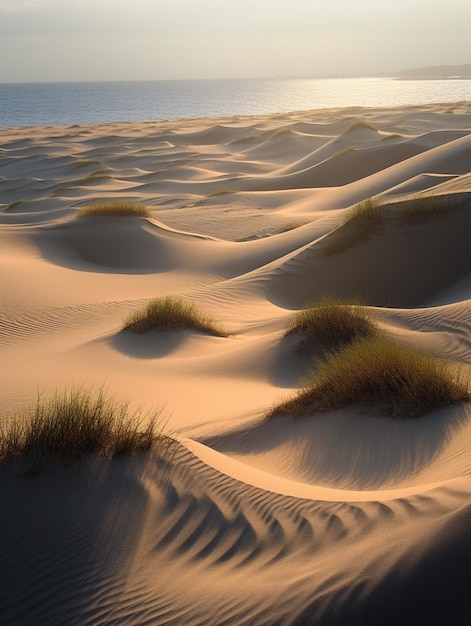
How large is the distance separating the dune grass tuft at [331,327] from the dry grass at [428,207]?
394 centimetres

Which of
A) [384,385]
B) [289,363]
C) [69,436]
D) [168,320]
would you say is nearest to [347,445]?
[384,385]

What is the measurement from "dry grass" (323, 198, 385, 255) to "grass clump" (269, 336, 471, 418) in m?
5.36

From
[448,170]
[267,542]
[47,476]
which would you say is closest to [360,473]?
[267,542]

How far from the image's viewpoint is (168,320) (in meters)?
8.29

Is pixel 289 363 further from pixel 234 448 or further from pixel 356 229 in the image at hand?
pixel 356 229

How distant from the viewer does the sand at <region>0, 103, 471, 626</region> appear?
267 centimetres

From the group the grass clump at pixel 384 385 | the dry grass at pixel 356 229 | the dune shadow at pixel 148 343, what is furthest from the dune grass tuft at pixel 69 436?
the dry grass at pixel 356 229

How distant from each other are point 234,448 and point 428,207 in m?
6.84

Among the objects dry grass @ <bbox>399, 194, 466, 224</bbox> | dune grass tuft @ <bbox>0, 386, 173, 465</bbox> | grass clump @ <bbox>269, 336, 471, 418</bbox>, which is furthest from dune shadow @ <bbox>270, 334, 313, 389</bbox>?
dry grass @ <bbox>399, 194, 466, 224</bbox>

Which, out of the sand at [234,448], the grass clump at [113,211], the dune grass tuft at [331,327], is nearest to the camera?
the sand at [234,448]

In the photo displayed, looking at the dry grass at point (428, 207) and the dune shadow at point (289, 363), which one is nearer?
the dune shadow at point (289, 363)

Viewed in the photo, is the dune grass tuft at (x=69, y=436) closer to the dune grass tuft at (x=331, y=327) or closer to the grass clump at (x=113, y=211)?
the dune grass tuft at (x=331, y=327)

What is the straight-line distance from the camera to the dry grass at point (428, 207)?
34.4ft

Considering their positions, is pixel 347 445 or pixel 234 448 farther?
pixel 234 448
